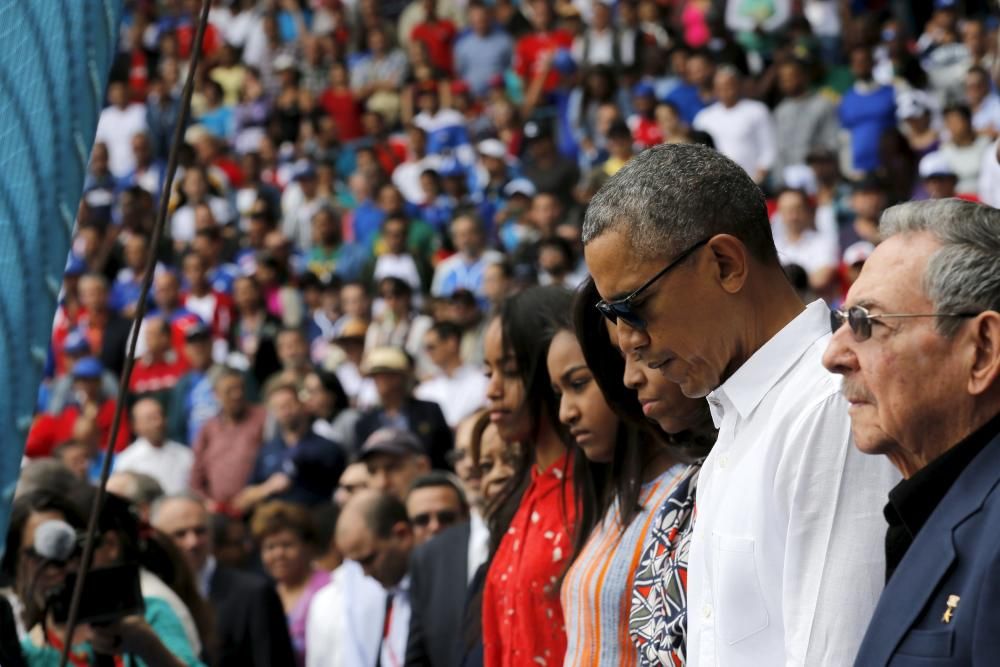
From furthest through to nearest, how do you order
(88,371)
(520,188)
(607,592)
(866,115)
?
(520,188), (866,115), (88,371), (607,592)

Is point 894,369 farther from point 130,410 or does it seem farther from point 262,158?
point 262,158

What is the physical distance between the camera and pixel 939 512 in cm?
225

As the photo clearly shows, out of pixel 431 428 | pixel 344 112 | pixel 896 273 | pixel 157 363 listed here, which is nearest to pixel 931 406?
pixel 896 273

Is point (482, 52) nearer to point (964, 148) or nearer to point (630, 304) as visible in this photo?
point (964, 148)

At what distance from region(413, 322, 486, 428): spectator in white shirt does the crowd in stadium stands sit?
0.03 m

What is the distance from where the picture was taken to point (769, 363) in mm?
2764

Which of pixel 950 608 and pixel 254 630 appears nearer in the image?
pixel 950 608

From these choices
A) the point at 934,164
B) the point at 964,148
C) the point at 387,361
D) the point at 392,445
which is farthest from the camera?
the point at 964,148

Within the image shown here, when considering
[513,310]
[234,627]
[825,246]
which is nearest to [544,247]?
[825,246]

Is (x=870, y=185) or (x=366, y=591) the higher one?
(x=870, y=185)

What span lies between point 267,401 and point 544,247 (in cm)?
226

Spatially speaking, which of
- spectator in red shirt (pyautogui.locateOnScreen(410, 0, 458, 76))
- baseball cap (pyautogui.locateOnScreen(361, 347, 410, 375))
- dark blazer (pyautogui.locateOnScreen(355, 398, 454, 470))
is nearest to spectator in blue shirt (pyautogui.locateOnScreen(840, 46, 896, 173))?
baseball cap (pyautogui.locateOnScreen(361, 347, 410, 375))

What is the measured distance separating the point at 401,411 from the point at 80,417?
2.99 meters

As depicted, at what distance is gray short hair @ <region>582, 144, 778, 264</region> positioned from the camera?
9.14ft
